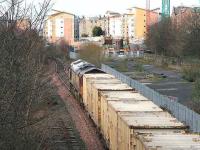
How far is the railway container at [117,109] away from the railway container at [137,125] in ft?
1.67

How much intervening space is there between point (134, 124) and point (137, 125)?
0.16 metres

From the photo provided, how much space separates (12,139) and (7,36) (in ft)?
5.16

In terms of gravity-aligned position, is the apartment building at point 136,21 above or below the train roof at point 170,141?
above

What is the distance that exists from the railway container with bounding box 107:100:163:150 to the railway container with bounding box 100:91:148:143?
775 millimetres

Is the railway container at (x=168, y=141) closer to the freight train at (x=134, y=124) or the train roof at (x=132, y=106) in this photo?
the freight train at (x=134, y=124)

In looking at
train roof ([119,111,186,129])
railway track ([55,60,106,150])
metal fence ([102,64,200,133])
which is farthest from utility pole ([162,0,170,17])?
train roof ([119,111,186,129])

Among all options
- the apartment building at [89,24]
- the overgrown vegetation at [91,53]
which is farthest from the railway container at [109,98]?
the apartment building at [89,24]

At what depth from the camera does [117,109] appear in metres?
13.5

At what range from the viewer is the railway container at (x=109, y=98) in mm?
15984

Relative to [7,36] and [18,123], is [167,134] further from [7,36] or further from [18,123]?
[7,36]

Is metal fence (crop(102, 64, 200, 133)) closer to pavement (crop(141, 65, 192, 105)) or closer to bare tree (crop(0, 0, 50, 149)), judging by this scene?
pavement (crop(141, 65, 192, 105))

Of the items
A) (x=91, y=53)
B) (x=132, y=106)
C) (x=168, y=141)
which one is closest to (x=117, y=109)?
(x=132, y=106)

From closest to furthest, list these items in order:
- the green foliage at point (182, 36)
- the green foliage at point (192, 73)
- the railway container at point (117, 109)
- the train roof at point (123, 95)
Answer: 1. the railway container at point (117, 109)
2. the train roof at point (123, 95)
3. the green foliage at point (192, 73)
4. the green foliage at point (182, 36)

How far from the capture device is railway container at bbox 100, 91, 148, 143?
16.0 meters
